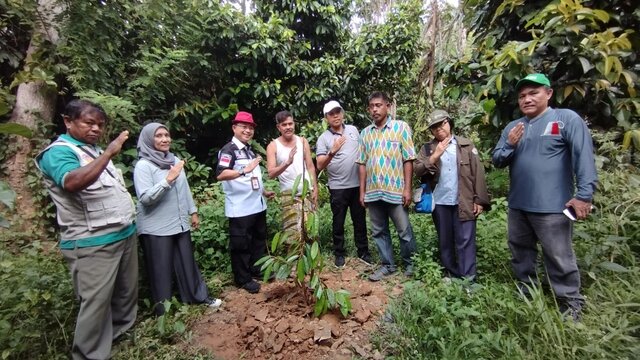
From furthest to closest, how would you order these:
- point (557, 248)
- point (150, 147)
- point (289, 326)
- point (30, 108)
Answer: point (30, 108) < point (150, 147) < point (289, 326) < point (557, 248)

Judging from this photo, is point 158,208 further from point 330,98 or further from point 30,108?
point 330,98

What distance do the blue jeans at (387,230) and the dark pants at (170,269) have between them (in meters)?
1.85

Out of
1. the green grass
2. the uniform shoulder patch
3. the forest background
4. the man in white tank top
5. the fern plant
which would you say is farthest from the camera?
the man in white tank top

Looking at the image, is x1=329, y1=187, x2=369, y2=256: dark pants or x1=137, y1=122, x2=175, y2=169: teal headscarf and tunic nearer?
x1=137, y1=122, x2=175, y2=169: teal headscarf and tunic

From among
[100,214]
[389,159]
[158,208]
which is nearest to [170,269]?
[158,208]

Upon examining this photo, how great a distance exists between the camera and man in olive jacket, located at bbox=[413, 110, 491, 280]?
3.05m

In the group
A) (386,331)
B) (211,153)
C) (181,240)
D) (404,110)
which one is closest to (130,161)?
(211,153)

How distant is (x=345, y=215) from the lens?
12.7 feet

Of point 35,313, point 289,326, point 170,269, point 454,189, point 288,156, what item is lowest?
point 289,326

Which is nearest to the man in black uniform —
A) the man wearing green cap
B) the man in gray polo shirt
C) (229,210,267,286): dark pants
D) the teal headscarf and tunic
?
(229,210,267,286): dark pants

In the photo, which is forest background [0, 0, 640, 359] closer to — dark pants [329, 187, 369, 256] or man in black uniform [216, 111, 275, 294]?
man in black uniform [216, 111, 275, 294]

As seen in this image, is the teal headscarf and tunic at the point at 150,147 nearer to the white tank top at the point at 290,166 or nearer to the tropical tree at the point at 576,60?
the white tank top at the point at 290,166

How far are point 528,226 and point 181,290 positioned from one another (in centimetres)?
312

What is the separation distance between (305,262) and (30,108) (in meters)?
4.50
